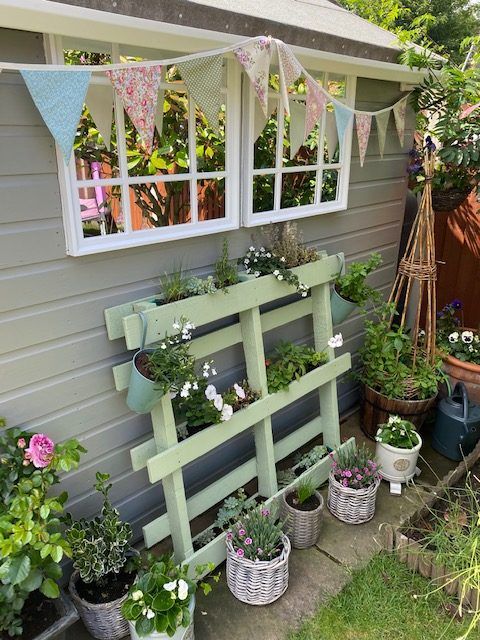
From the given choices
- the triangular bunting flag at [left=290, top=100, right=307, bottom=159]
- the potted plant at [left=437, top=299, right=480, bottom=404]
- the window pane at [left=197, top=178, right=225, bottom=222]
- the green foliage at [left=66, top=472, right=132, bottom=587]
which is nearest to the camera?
the green foliage at [left=66, top=472, right=132, bottom=587]

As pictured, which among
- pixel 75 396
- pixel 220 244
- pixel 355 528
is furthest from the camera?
pixel 355 528

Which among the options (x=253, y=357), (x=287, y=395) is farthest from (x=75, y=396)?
(x=287, y=395)

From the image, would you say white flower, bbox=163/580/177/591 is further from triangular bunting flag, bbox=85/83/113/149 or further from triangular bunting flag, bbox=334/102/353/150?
triangular bunting flag, bbox=334/102/353/150

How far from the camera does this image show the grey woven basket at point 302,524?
8.32 ft

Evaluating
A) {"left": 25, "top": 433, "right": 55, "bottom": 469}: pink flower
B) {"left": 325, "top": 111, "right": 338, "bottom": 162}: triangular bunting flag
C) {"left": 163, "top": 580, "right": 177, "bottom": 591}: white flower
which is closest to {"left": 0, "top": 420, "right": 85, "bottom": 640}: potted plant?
{"left": 25, "top": 433, "right": 55, "bottom": 469}: pink flower

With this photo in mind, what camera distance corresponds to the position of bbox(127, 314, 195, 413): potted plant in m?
2.02

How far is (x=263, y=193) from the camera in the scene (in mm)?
2891

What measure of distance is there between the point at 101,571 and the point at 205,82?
1.98 meters

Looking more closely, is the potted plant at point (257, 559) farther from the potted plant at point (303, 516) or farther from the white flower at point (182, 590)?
the white flower at point (182, 590)

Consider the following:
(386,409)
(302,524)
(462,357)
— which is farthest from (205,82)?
(462,357)

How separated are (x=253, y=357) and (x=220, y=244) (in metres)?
0.62

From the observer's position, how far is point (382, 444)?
9.93 feet

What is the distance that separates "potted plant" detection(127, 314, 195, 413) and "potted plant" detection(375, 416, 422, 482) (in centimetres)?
154

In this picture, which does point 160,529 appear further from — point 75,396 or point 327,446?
point 327,446
